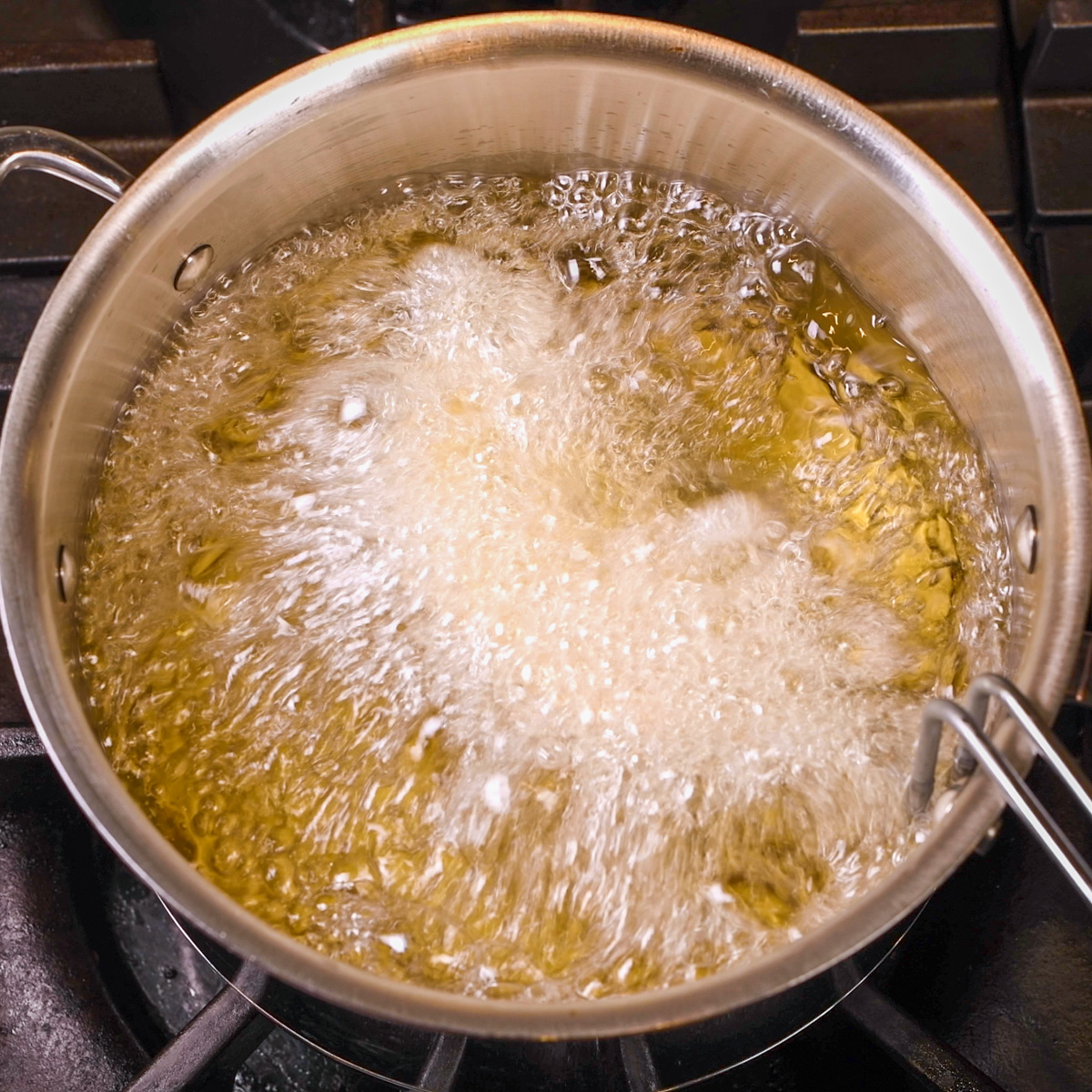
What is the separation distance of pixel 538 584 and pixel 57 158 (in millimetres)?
456

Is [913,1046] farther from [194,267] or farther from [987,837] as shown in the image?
[194,267]

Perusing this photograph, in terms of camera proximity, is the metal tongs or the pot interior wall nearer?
the metal tongs

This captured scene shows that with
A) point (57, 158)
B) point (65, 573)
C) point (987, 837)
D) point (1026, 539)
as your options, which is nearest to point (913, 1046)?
point (987, 837)

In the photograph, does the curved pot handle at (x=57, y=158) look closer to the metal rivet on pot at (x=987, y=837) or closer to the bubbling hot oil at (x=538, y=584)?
the bubbling hot oil at (x=538, y=584)

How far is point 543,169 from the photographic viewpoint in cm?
90

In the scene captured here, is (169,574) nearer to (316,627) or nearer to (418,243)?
(316,627)

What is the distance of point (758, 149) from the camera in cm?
82

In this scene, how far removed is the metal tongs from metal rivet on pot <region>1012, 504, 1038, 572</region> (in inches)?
6.2

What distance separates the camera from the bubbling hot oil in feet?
2.39

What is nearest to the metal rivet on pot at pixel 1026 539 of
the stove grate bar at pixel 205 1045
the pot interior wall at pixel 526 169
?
the pot interior wall at pixel 526 169

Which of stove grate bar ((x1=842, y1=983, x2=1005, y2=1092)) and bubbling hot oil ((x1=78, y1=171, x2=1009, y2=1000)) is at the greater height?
bubbling hot oil ((x1=78, y1=171, x2=1009, y2=1000))

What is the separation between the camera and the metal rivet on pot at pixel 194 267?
0.81 meters

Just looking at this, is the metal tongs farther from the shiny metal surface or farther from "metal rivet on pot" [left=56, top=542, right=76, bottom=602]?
"metal rivet on pot" [left=56, top=542, right=76, bottom=602]

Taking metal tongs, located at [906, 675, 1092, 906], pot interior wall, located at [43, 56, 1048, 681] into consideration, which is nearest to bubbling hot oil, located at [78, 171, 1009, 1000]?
pot interior wall, located at [43, 56, 1048, 681]
